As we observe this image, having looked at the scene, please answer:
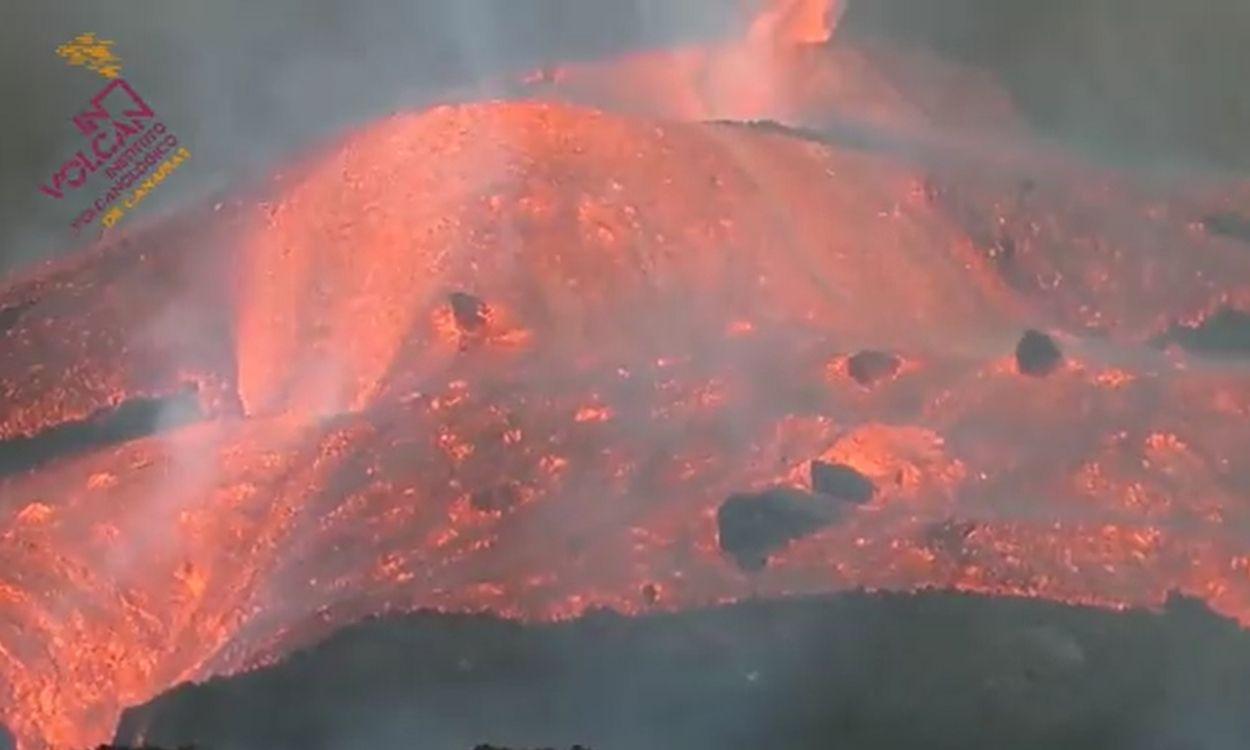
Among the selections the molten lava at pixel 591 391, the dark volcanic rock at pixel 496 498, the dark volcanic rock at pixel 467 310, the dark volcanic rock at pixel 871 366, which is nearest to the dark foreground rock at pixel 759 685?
the molten lava at pixel 591 391

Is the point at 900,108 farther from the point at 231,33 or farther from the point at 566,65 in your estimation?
the point at 231,33

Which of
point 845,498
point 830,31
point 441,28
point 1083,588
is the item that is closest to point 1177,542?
point 1083,588

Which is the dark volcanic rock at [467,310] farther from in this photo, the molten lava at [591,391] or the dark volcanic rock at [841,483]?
the dark volcanic rock at [841,483]

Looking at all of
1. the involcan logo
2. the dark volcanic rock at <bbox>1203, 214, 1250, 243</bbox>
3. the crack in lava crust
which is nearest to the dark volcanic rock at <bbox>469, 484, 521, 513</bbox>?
the crack in lava crust

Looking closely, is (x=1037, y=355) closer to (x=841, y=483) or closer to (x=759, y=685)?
(x=841, y=483)

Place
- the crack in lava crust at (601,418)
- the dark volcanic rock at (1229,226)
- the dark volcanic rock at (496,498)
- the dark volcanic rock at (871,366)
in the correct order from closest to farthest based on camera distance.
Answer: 1. the crack in lava crust at (601,418)
2. the dark volcanic rock at (496,498)
3. the dark volcanic rock at (871,366)
4. the dark volcanic rock at (1229,226)

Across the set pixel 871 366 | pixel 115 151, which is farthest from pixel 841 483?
pixel 115 151
